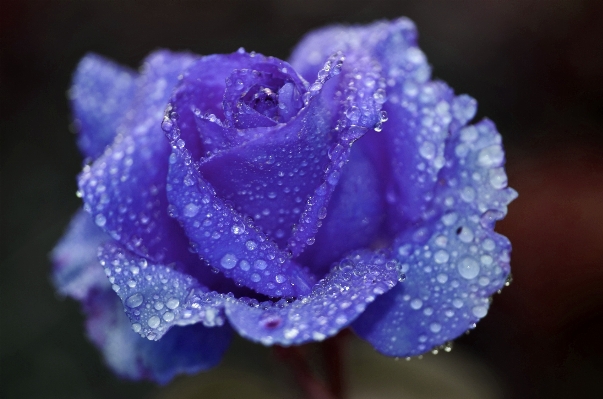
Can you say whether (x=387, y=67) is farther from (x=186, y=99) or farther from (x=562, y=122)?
(x=562, y=122)

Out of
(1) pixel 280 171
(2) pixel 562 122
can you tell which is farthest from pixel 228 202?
(2) pixel 562 122

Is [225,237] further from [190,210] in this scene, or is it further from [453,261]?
[453,261]

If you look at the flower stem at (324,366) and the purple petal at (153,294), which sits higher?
the purple petal at (153,294)

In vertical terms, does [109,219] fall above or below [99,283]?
above

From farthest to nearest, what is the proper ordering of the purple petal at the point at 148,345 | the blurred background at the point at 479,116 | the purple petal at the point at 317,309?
the blurred background at the point at 479,116 < the purple petal at the point at 148,345 < the purple petal at the point at 317,309

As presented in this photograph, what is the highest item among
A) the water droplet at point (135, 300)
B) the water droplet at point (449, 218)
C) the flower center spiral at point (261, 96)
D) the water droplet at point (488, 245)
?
the flower center spiral at point (261, 96)

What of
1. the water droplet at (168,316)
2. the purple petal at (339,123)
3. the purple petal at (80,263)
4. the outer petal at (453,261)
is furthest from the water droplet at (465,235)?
the purple petal at (80,263)

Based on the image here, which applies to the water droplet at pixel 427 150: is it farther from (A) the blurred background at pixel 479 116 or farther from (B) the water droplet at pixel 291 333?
(A) the blurred background at pixel 479 116

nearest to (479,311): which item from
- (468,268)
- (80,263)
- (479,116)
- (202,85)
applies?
(468,268)
